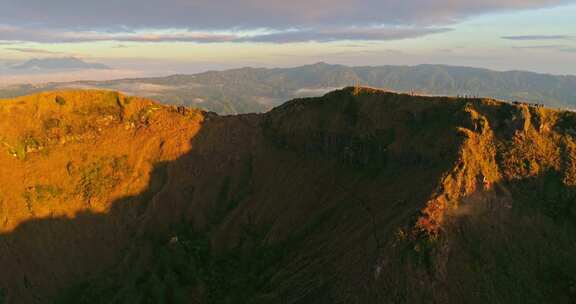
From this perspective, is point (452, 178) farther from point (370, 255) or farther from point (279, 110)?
point (279, 110)

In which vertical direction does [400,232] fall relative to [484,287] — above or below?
above

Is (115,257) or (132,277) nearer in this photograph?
(132,277)

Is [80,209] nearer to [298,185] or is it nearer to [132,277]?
[132,277]

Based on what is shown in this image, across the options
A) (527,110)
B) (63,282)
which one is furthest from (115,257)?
(527,110)

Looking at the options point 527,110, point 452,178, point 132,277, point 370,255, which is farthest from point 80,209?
point 527,110

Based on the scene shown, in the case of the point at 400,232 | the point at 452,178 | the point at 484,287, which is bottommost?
the point at 484,287

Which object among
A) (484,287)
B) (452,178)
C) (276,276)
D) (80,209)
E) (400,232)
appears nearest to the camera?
(484,287)

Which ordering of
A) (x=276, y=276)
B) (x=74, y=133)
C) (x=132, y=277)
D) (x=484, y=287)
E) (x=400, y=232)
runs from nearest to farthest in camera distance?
(x=484, y=287), (x=400, y=232), (x=276, y=276), (x=132, y=277), (x=74, y=133)
